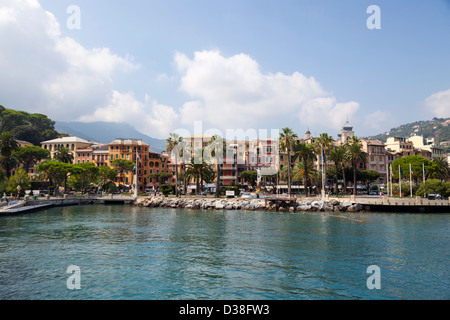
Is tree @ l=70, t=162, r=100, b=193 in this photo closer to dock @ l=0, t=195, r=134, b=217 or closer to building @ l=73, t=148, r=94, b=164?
dock @ l=0, t=195, r=134, b=217

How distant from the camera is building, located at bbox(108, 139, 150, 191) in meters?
123

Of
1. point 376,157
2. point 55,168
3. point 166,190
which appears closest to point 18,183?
point 55,168

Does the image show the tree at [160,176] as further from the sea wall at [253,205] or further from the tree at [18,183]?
the tree at [18,183]

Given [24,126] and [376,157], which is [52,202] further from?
[376,157]

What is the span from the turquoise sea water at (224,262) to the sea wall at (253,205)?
76.1 ft

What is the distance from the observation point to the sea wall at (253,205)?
61.1 m

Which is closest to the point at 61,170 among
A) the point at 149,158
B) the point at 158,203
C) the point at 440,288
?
the point at 158,203

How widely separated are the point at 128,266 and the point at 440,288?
60.6 feet

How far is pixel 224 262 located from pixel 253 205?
43305mm

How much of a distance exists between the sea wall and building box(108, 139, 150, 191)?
5101 cm

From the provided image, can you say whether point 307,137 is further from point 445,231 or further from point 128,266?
point 128,266

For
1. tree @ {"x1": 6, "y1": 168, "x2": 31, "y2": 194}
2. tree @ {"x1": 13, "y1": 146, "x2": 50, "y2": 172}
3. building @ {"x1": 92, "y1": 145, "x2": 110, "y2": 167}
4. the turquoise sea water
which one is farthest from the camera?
building @ {"x1": 92, "y1": 145, "x2": 110, "y2": 167}

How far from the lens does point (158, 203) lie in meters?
72.8

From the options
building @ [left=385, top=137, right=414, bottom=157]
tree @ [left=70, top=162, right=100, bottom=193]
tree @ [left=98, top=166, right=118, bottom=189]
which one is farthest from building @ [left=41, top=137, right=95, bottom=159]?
building @ [left=385, top=137, right=414, bottom=157]
